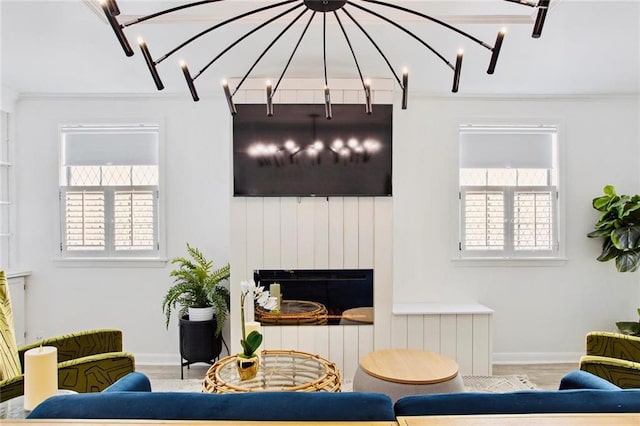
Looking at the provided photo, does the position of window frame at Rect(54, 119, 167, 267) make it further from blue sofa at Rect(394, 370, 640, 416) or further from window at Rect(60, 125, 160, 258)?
blue sofa at Rect(394, 370, 640, 416)

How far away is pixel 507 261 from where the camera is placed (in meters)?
4.09

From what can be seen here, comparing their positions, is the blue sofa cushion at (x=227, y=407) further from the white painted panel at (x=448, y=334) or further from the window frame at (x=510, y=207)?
the window frame at (x=510, y=207)

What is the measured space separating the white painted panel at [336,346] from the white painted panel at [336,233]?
1.81 ft

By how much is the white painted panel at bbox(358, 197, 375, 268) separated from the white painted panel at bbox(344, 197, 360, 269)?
0.09 feet

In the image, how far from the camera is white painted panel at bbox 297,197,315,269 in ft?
11.7

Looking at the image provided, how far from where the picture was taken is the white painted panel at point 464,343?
3596mm

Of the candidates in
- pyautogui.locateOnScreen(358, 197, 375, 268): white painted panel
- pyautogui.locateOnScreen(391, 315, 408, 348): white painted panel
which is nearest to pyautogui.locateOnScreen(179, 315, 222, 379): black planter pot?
pyautogui.locateOnScreen(358, 197, 375, 268): white painted panel

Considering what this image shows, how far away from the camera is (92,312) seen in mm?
4086

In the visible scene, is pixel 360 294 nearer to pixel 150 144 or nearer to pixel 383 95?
pixel 383 95

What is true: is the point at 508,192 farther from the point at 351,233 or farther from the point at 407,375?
the point at 407,375

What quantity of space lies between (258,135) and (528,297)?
305 cm

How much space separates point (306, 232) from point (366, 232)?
52 centimetres

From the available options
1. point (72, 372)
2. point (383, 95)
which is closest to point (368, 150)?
point (383, 95)

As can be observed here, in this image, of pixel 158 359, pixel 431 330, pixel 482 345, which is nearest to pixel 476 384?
pixel 482 345
